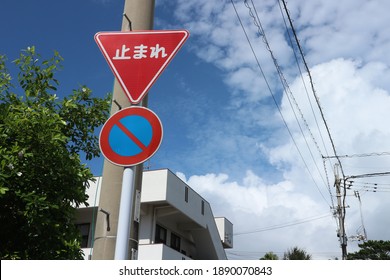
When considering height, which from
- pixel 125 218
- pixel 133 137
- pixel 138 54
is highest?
pixel 138 54

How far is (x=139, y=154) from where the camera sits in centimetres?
329

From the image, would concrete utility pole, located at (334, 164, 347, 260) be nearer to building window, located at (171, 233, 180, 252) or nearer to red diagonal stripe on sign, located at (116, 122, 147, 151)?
building window, located at (171, 233, 180, 252)

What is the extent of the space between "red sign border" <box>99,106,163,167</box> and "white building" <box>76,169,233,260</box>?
15759 mm

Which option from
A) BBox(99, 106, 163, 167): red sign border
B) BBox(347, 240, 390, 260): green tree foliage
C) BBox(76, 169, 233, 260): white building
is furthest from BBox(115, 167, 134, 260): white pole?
BBox(347, 240, 390, 260): green tree foliage

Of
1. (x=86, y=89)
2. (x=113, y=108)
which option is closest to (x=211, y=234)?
(x=86, y=89)

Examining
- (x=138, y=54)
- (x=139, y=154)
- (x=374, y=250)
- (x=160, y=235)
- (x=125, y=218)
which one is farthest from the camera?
(x=374, y=250)

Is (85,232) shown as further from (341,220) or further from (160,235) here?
(341,220)

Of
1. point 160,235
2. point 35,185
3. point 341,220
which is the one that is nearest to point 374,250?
point 341,220

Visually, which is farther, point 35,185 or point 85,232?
point 85,232

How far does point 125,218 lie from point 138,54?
1.44 metres

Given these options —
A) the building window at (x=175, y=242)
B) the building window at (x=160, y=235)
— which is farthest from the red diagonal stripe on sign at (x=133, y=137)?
the building window at (x=175, y=242)

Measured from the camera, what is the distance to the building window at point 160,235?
2369 centimetres

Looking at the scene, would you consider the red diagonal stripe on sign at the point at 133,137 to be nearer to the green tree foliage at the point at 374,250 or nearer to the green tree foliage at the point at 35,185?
the green tree foliage at the point at 35,185

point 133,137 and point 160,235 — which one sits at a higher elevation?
point 160,235
